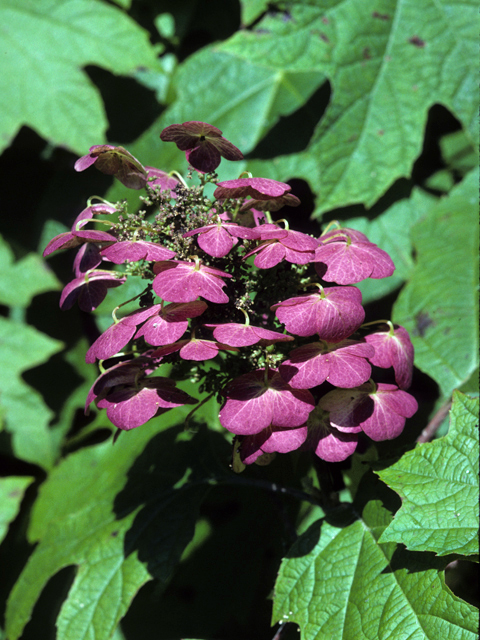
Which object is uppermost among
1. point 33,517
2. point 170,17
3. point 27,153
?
point 170,17

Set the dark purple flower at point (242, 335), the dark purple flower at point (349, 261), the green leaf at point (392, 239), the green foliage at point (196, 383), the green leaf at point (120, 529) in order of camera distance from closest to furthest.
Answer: the dark purple flower at point (242, 335) → the dark purple flower at point (349, 261) → the green foliage at point (196, 383) → the green leaf at point (120, 529) → the green leaf at point (392, 239)

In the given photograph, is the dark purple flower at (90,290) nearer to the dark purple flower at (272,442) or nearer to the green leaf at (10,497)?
the dark purple flower at (272,442)

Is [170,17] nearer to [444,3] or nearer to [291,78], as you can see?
[291,78]

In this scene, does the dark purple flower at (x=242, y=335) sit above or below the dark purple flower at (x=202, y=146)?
below

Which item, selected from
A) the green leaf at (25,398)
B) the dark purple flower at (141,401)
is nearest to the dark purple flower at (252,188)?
the dark purple flower at (141,401)

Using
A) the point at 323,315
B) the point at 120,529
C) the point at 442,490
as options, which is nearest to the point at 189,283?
the point at 323,315

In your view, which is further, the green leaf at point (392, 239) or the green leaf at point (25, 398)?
the green leaf at point (25, 398)

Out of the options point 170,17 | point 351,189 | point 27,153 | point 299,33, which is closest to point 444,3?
point 299,33
